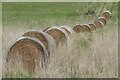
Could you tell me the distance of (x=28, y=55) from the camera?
8664mm

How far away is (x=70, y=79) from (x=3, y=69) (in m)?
1.36

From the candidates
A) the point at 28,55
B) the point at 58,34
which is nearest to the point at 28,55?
the point at 28,55

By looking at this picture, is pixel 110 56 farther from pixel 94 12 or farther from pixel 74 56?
pixel 94 12

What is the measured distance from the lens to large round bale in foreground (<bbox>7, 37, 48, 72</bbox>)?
863 centimetres

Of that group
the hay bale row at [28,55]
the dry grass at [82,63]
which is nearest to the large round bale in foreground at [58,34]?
the dry grass at [82,63]

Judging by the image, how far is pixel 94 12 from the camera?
29.1 metres

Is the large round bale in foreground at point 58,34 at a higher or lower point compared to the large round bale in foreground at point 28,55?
higher

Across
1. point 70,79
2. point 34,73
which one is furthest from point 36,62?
point 70,79

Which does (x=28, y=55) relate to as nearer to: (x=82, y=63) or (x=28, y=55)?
(x=28, y=55)

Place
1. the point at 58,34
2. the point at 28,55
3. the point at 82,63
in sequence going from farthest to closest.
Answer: the point at 58,34 → the point at 82,63 → the point at 28,55

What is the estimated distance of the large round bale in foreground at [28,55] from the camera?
8633mm

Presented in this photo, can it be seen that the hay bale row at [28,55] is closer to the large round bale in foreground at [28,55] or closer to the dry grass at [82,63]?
the large round bale in foreground at [28,55]

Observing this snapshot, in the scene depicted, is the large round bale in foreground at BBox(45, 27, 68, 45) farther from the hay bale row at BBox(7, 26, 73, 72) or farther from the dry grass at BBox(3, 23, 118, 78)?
the hay bale row at BBox(7, 26, 73, 72)

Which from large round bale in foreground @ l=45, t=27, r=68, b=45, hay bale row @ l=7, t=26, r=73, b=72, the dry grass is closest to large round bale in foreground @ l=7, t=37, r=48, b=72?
hay bale row @ l=7, t=26, r=73, b=72
